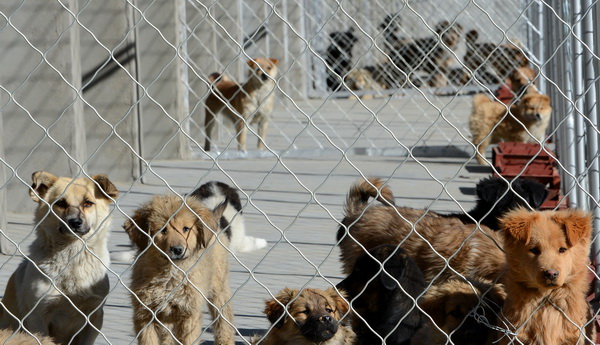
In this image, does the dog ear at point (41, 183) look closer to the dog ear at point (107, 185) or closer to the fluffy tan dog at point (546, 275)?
the dog ear at point (107, 185)

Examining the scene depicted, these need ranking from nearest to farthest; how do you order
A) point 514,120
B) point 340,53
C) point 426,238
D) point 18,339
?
point 18,339
point 426,238
point 514,120
point 340,53

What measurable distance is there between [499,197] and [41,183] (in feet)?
7.95

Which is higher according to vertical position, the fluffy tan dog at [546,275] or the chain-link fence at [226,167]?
the fluffy tan dog at [546,275]

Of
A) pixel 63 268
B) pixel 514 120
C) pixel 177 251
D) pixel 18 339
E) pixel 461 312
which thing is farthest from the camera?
pixel 514 120

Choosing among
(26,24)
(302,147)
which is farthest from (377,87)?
(26,24)

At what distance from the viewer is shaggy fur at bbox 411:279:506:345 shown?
139 inches

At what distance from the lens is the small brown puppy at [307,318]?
3.59m

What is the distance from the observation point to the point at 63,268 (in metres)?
4.03

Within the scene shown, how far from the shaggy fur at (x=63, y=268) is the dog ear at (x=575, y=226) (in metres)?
1.95

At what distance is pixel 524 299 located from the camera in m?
3.19

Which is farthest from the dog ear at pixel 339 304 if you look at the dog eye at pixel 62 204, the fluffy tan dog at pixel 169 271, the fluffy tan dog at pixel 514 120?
the fluffy tan dog at pixel 514 120

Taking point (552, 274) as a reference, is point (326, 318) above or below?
below

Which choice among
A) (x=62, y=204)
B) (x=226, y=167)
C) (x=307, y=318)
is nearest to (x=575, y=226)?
(x=307, y=318)

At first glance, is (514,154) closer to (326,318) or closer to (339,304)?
(339,304)
